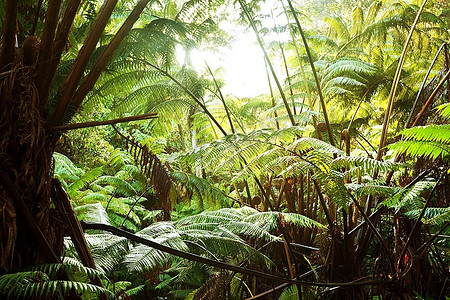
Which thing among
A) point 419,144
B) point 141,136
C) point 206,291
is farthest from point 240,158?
point 141,136

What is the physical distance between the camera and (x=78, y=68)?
3.11 ft

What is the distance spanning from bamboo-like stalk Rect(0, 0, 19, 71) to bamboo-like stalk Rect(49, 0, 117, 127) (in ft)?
0.45

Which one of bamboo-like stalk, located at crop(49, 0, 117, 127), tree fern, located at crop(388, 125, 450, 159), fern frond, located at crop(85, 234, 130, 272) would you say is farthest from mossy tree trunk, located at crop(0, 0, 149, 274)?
tree fern, located at crop(388, 125, 450, 159)

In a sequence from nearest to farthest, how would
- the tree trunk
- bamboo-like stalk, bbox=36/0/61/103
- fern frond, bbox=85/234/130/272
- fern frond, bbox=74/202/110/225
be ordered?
the tree trunk, bamboo-like stalk, bbox=36/0/61/103, fern frond, bbox=85/234/130/272, fern frond, bbox=74/202/110/225

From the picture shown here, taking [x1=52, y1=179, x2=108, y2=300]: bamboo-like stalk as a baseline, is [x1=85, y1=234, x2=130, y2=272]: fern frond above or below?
below

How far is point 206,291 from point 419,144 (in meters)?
1.00

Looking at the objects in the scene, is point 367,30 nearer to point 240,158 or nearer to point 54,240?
point 240,158

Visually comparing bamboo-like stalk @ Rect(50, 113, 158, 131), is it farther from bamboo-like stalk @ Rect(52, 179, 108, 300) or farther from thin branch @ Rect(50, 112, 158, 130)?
bamboo-like stalk @ Rect(52, 179, 108, 300)

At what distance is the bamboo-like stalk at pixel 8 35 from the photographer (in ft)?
2.77

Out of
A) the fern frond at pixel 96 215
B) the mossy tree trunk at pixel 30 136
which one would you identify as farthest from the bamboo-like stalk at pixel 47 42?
the fern frond at pixel 96 215

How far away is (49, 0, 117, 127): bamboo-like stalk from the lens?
92 centimetres

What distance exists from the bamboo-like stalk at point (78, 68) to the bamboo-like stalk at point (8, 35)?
136mm

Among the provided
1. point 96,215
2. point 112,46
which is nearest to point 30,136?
point 112,46

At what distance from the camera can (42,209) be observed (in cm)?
86
